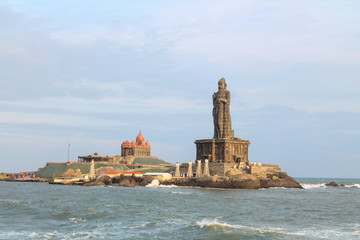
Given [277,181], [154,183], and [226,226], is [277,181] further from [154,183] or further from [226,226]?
[226,226]

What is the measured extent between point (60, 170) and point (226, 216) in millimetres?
148861

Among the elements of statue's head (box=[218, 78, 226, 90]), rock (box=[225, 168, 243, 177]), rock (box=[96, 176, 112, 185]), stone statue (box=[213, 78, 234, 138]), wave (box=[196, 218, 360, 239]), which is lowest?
wave (box=[196, 218, 360, 239])

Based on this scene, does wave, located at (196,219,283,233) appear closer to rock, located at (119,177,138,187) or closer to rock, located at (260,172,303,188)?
rock, located at (119,177,138,187)

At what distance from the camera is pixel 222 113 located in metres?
172

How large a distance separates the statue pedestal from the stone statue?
416 centimetres

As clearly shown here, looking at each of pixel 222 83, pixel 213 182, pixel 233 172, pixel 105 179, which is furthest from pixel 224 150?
pixel 105 179

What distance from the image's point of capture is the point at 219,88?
568 ft

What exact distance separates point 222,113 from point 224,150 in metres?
15.0

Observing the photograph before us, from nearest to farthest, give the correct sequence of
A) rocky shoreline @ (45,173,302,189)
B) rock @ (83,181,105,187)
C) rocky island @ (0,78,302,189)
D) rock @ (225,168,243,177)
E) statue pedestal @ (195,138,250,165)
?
rocky shoreline @ (45,173,302,189), rocky island @ (0,78,302,189), rock @ (83,181,105,187), rock @ (225,168,243,177), statue pedestal @ (195,138,250,165)

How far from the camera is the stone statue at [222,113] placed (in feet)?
558

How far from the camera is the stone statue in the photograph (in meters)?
170

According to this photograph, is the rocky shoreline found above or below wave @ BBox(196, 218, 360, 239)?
above

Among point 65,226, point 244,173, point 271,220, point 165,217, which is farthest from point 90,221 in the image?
point 244,173

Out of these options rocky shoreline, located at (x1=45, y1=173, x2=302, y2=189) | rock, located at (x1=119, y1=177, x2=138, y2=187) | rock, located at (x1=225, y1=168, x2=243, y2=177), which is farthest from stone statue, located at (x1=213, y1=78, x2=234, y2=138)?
rock, located at (x1=119, y1=177, x2=138, y2=187)
